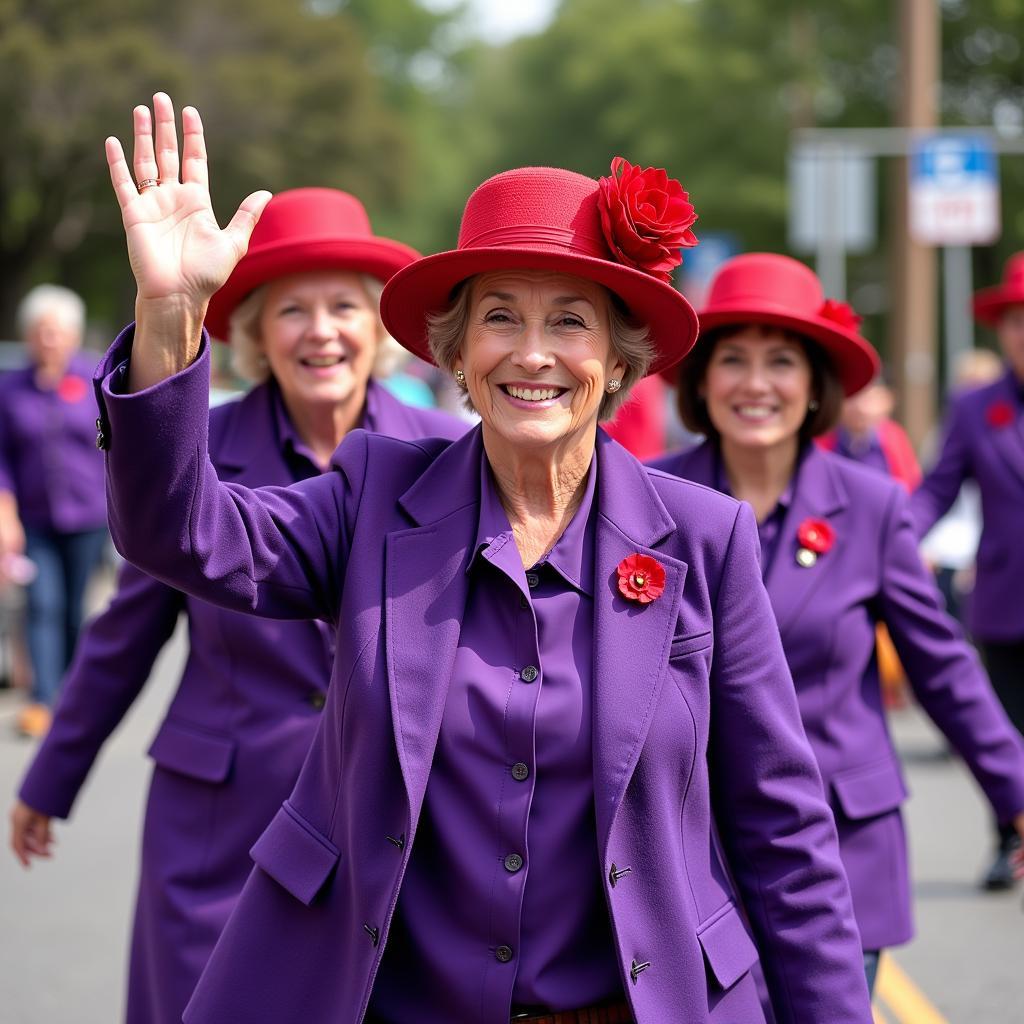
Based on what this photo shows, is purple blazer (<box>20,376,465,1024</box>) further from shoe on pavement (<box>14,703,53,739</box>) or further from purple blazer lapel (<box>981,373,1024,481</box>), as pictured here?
shoe on pavement (<box>14,703,53,739</box>)

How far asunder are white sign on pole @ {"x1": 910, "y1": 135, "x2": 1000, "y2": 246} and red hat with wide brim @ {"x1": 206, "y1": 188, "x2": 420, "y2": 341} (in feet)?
42.9

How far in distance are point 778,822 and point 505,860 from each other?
465 mm

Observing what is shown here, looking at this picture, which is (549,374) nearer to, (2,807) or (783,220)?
(2,807)

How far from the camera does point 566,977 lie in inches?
110

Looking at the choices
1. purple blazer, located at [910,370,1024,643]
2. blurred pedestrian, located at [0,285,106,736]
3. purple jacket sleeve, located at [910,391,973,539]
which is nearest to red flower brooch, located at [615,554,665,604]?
purple jacket sleeve, located at [910,391,973,539]

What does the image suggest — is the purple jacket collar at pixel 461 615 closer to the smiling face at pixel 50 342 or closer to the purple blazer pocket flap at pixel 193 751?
the purple blazer pocket flap at pixel 193 751

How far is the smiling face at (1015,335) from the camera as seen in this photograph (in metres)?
7.08

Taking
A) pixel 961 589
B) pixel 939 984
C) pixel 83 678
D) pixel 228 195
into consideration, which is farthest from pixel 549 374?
pixel 228 195

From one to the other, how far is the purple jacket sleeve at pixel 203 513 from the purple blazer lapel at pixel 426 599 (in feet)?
0.36

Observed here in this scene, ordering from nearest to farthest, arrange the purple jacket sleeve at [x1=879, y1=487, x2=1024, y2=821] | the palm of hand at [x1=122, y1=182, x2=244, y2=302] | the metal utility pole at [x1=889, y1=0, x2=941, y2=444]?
1. the palm of hand at [x1=122, y1=182, x2=244, y2=302]
2. the purple jacket sleeve at [x1=879, y1=487, x2=1024, y2=821]
3. the metal utility pole at [x1=889, y1=0, x2=941, y2=444]

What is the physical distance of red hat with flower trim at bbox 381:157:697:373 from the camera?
2895mm

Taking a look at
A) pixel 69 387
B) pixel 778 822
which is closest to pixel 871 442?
pixel 69 387

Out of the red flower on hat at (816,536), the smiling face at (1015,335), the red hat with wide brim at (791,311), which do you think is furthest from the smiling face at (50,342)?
the red flower on hat at (816,536)

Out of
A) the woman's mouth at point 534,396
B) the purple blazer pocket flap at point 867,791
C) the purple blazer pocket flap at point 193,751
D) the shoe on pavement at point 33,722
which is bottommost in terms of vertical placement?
the shoe on pavement at point 33,722
